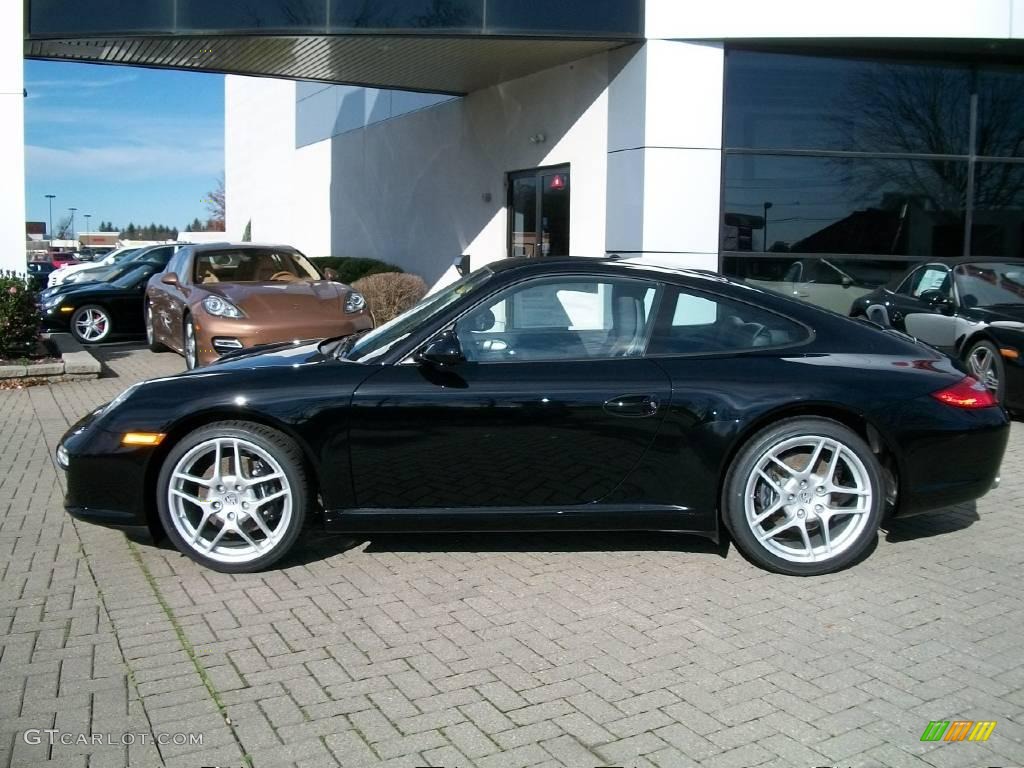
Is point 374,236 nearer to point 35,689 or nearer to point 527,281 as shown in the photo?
point 527,281

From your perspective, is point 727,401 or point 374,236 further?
point 374,236

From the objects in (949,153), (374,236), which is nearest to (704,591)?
(949,153)

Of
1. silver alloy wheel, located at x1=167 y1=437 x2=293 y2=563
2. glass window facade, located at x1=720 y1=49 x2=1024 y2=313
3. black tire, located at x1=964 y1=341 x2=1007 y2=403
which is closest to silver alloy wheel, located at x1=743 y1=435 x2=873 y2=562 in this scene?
silver alloy wheel, located at x1=167 y1=437 x2=293 y2=563

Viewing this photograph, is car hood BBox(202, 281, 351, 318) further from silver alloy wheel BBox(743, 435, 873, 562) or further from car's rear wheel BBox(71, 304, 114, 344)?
silver alloy wheel BBox(743, 435, 873, 562)

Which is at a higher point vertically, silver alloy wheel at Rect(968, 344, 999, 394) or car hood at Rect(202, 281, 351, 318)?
car hood at Rect(202, 281, 351, 318)

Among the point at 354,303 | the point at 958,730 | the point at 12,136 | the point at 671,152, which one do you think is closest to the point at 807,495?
the point at 958,730

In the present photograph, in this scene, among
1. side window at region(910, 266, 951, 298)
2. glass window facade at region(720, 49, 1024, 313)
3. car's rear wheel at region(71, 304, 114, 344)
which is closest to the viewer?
side window at region(910, 266, 951, 298)

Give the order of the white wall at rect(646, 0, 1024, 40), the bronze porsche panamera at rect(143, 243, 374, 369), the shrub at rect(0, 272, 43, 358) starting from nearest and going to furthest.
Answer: the bronze porsche panamera at rect(143, 243, 374, 369)
the shrub at rect(0, 272, 43, 358)
the white wall at rect(646, 0, 1024, 40)

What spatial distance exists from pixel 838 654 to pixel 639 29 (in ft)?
32.2

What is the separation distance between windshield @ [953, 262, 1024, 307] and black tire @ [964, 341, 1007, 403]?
0.59 metres

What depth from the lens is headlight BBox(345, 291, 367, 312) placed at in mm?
10723

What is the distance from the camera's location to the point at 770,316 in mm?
4914

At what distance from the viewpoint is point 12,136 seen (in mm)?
12047
